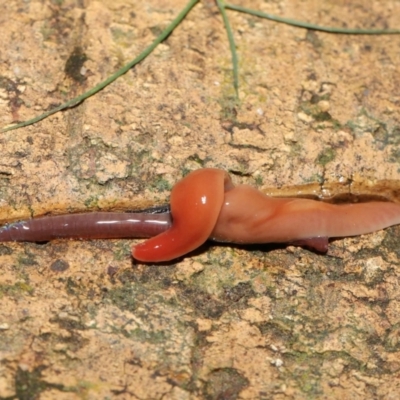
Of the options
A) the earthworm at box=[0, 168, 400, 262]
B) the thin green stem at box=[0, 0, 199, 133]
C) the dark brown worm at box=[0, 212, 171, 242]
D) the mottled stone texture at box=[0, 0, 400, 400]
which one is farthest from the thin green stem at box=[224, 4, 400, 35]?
the dark brown worm at box=[0, 212, 171, 242]

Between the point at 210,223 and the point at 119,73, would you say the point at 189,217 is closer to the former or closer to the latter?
the point at 210,223

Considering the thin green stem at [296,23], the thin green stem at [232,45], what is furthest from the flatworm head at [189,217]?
the thin green stem at [296,23]

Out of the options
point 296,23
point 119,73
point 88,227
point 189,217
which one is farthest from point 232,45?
point 88,227

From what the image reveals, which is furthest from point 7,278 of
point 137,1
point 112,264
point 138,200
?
point 137,1

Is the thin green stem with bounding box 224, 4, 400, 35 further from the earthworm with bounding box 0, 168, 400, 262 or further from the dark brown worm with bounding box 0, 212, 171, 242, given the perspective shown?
the dark brown worm with bounding box 0, 212, 171, 242

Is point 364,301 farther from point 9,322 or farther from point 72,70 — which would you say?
point 72,70

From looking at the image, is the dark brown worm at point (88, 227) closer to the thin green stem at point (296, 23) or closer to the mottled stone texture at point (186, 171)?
the mottled stone texture at point (186, 171)

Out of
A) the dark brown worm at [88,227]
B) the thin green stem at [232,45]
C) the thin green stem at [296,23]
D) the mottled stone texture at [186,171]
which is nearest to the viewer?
the mottled stone texture at [186,171]
